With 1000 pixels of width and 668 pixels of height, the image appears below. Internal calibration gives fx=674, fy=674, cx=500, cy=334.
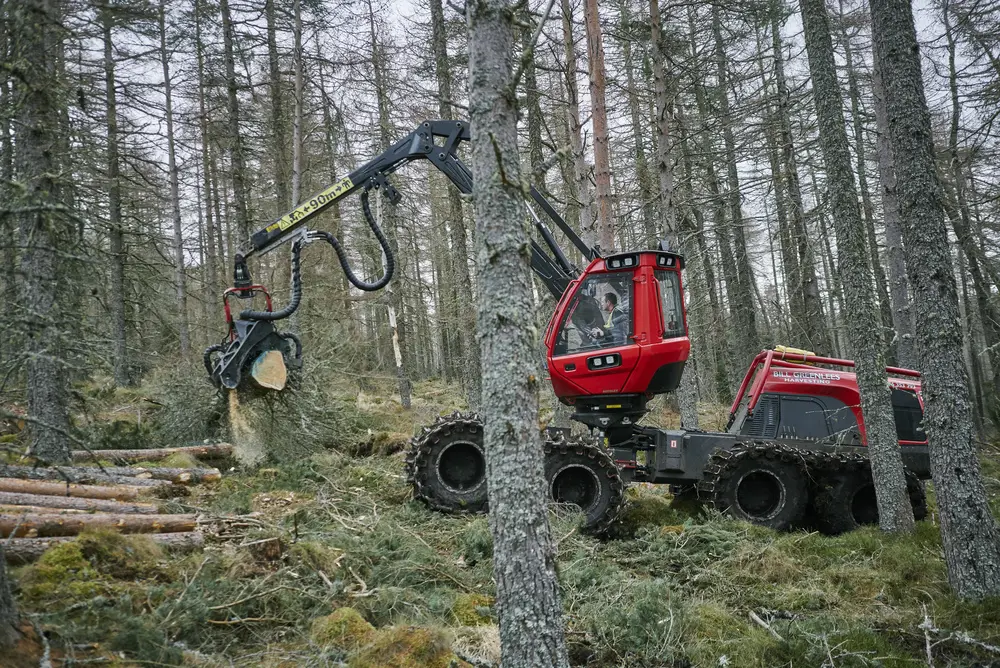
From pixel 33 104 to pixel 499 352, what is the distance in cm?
647

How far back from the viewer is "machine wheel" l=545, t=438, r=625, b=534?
700cm

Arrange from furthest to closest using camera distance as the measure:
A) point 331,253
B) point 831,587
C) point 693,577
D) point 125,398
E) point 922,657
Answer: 1. point 331,253
2. point 125,398
3. point 693,577
4. point 831,587
5. point 922,657

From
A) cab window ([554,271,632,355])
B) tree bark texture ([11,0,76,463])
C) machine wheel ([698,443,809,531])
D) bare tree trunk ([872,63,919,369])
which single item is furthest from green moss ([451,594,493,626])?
bare tree trunk ([872,63,919,369])

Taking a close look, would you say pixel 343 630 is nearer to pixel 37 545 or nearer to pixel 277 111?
pixel 37 545

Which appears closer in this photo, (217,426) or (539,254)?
(539,254)

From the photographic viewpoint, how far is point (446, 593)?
496 cm

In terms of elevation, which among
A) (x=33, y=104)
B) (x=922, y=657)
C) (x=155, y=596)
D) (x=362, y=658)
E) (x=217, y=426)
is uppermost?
(x=33, y=104)

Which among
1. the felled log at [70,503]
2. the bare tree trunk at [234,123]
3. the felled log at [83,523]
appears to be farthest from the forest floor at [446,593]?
the bare tree trunk at [234,123]

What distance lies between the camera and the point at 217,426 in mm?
9391

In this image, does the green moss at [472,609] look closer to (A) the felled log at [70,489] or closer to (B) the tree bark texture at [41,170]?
(A) the felled log at [70,489]

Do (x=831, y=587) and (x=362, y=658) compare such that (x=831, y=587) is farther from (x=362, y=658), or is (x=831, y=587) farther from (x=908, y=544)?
(x=362, y=658)

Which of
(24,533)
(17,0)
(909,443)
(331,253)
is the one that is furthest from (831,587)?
(331,253)

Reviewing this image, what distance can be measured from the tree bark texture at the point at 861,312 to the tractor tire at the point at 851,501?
896 millimetres

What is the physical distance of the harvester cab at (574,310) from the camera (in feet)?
23.7
